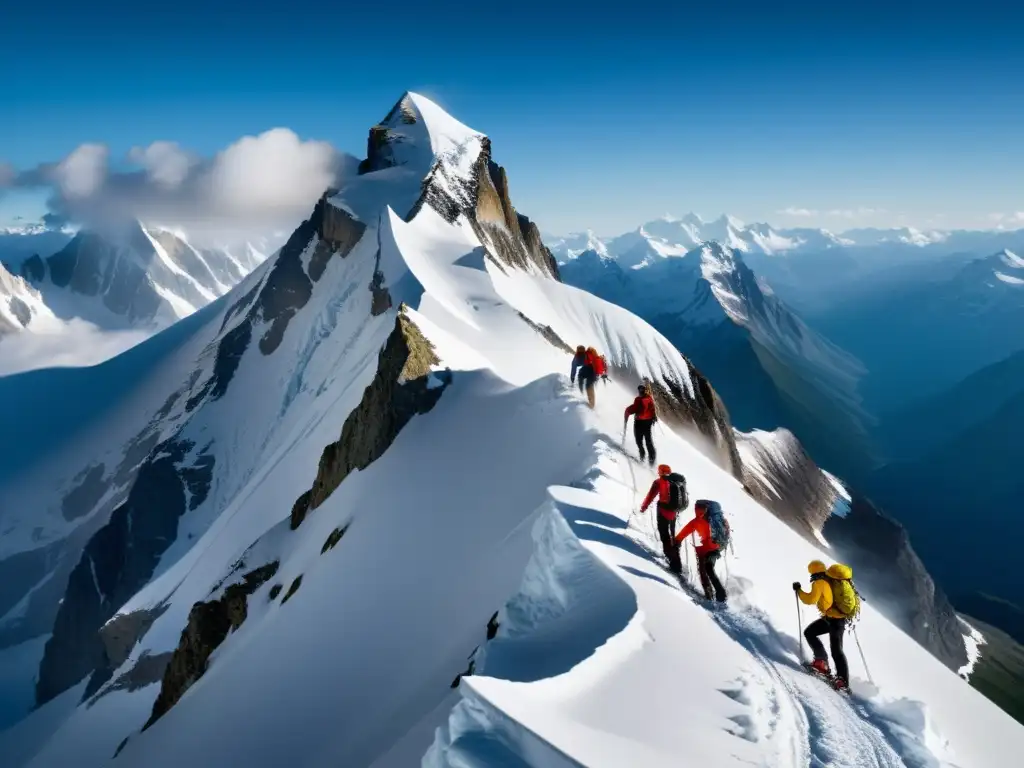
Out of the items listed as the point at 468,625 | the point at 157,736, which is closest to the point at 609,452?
the point at 468,625

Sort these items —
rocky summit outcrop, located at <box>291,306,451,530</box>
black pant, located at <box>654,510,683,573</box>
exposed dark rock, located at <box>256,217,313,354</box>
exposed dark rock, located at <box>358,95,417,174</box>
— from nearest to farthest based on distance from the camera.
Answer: black pant, located at <box>654,510,683,573</box>, rocky summit outcrop, located at <box>291,306,451,530</box>, exposed dark rock, located at <box>358,95,417,174</box>, exposed dark rock, located at <box>256,217,313,354</box>

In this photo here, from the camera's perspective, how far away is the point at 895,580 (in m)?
83.0

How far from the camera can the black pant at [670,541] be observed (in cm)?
1351

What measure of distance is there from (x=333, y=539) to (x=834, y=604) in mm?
18946

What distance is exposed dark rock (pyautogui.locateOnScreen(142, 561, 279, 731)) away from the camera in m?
30.3

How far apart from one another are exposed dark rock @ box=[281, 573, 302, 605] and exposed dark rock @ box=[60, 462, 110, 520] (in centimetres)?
16157

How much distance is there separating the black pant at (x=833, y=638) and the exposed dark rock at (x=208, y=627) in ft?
86.2

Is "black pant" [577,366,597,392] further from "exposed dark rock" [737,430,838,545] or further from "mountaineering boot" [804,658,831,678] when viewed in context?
"exposed dark rock" [737,430,838,545]

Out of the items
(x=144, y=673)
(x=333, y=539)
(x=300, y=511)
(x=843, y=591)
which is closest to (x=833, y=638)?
(x=843, y=591)

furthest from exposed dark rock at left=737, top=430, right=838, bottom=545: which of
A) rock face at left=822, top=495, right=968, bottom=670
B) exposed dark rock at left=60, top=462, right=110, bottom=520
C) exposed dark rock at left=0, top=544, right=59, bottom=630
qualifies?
exposed dark rock at left=0, top=544, right=59, bottom=630

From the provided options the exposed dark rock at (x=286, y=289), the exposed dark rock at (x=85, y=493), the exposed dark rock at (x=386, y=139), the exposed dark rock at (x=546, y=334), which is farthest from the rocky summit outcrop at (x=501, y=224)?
the exposed dark rock at (x=85, y=493)

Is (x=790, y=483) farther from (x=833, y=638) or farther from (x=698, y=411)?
(x=833, y=638)

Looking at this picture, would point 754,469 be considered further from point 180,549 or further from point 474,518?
point 180,549

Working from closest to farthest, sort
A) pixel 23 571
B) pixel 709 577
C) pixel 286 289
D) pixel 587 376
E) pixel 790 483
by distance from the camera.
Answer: pixel 709 577 < pixel 587 376 < pixel 790 483 < pixel 286 289 < pixel 23 571
